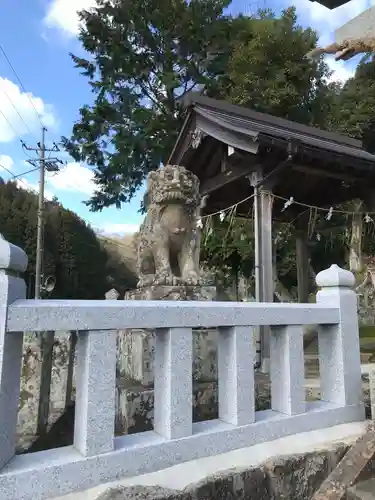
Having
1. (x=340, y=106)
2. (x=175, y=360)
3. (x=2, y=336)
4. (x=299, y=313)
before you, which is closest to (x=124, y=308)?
(x=175, y=360)

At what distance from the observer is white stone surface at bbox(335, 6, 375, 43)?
9.13 ft

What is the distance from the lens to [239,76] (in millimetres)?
12953

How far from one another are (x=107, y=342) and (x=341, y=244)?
12762 mm

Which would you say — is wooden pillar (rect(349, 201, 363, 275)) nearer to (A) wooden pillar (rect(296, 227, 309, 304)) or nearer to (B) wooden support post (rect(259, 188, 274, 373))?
(A) wooden pillar (rect(296, 227, 309, 304))

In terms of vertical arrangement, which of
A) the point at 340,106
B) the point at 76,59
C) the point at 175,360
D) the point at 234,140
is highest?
the point at 76,59

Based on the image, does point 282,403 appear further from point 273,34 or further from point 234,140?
point 273,34

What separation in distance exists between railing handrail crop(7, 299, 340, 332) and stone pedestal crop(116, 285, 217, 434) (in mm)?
1130

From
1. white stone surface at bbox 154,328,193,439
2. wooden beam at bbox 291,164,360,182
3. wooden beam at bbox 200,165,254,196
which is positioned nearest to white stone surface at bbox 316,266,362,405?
white stone surface at bbox 154,328,193,439

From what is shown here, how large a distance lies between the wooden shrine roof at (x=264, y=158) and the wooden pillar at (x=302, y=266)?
572mm

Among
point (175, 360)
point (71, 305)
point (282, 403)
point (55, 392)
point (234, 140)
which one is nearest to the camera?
point (71, 305)

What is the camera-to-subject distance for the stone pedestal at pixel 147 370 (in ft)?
9.43

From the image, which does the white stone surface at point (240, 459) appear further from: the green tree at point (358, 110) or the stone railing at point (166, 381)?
the green tree at point (358, 110)

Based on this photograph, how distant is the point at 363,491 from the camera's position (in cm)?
195

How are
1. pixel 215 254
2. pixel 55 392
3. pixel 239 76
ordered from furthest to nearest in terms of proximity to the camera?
pixel 239 76 < pixel 215 254 < pixel 55 392
